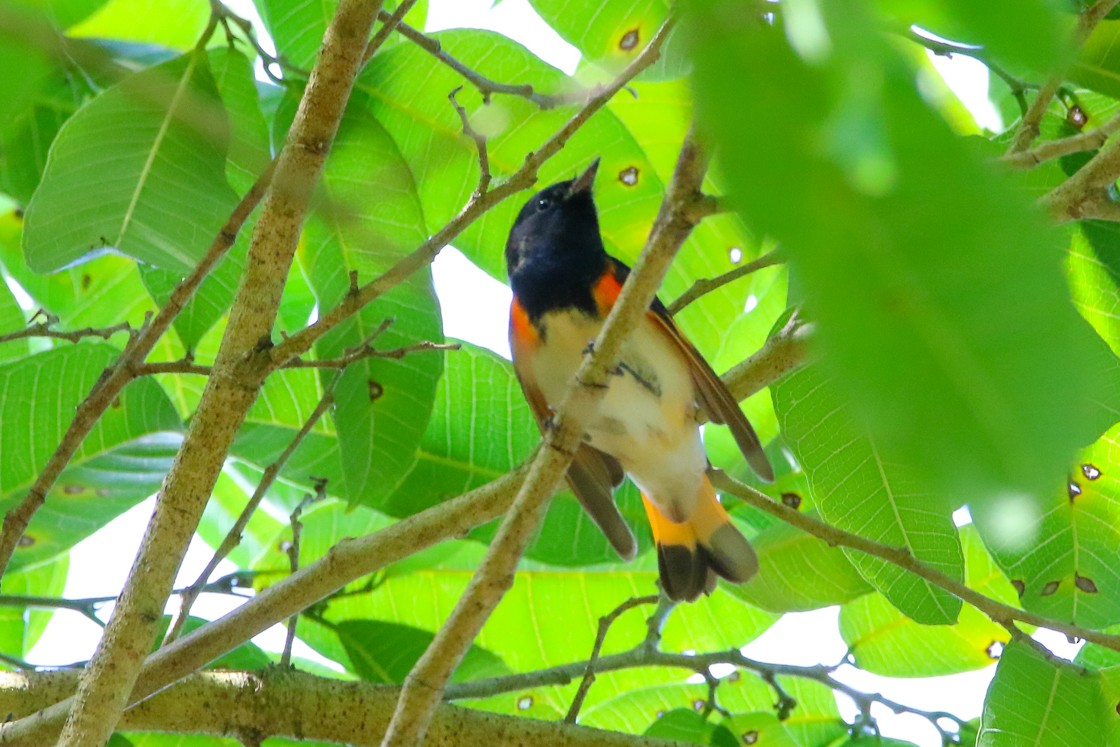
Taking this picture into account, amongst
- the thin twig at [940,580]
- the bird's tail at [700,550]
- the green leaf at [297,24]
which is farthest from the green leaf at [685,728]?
the green leaf at [297,24]

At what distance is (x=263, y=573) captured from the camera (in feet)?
9.63

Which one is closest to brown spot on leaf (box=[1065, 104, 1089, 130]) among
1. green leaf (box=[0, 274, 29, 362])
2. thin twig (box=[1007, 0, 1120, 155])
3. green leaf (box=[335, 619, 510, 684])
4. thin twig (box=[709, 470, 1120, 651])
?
thin twig (box=[1007, 0, 1120, 155])

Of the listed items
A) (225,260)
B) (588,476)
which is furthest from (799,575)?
(225,260)

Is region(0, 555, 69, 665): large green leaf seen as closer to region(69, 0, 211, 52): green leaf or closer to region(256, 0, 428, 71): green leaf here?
region(69, 0, 211, 52): green leaf

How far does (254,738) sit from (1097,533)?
1.91m

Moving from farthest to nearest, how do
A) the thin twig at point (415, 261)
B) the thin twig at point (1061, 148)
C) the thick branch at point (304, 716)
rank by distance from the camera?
the thick branch at point (304, 716) < the thin twig at point (415, 261) < the thin twig at point (1061, 148)

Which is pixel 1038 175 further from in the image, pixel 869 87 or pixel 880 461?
pixel 869 87

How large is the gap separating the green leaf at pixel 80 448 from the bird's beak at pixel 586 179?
1235mm

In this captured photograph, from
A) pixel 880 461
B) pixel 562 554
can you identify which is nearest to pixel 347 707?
pixel 562 554

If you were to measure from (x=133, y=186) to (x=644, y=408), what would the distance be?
63.2 inches

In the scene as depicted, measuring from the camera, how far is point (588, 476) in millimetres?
3031

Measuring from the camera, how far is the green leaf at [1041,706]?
243cm

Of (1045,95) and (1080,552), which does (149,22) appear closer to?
(1045,95)

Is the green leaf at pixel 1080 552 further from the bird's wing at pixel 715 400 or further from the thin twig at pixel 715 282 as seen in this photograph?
the thin twig at pixel 715 282
